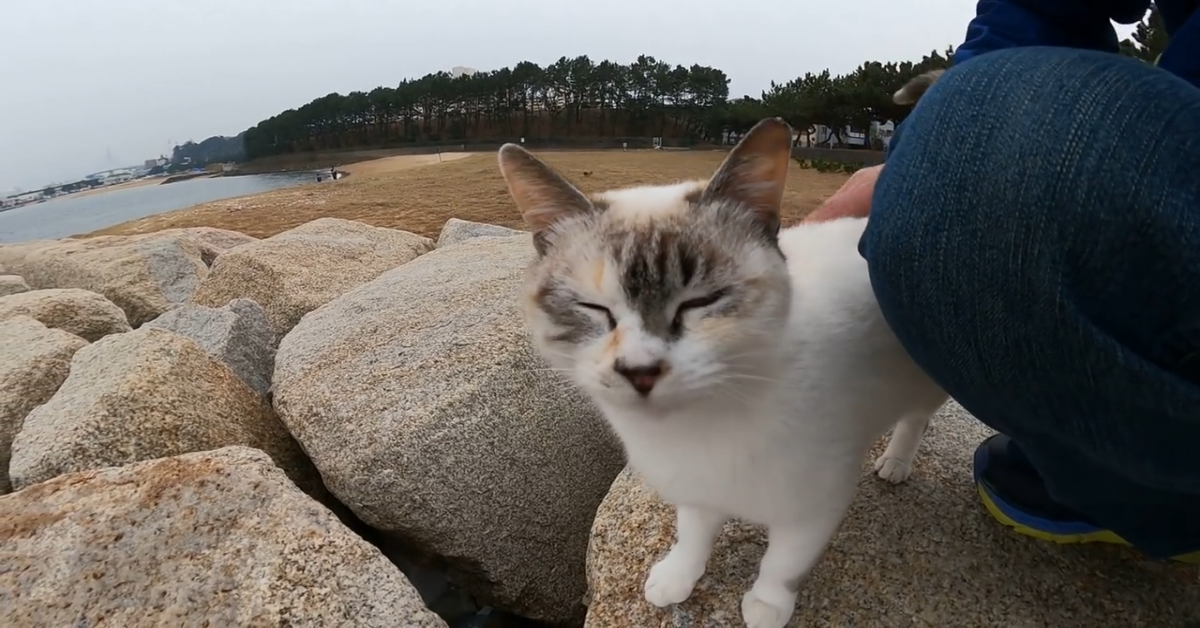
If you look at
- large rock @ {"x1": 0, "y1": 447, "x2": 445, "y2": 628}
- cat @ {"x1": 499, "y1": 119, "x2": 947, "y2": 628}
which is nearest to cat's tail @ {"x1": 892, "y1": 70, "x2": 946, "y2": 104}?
cat @ {"x1": 499, "y1": 119, "x2": 947, "y2": 628}

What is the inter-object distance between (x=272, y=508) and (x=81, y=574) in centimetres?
30

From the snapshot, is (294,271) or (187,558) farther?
(294,271)

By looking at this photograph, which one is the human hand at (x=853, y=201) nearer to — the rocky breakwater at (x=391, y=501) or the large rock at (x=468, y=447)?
the rocky breakwater at (x=391, y=501)

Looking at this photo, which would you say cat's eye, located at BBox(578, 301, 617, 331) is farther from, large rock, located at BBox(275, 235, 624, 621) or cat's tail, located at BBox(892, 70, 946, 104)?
large rock, located at BBox(275, 235, 624, 621)

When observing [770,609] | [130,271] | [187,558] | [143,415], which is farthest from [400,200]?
[770,609]

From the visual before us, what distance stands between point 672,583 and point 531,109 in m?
7.26

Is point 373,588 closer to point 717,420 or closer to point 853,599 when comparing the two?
point 717,420

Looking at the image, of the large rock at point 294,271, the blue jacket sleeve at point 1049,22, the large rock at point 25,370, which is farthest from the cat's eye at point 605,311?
the large rock at point 294,271

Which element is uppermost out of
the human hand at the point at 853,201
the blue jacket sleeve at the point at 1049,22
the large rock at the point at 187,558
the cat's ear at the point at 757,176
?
the blue jacket sleeve at the point at 1049,22

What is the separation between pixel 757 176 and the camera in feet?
3.20

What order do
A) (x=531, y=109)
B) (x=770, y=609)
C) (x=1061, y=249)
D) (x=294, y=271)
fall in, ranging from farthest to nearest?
(x=531, y=109)
(x=294, y=271)
(x=770, y=609)
(x=1061, y=249)

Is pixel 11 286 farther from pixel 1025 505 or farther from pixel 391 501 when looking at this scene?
pixel 1025 505

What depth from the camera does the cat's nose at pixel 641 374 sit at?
0.83 metres

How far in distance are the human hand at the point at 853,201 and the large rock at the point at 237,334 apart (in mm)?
1944
